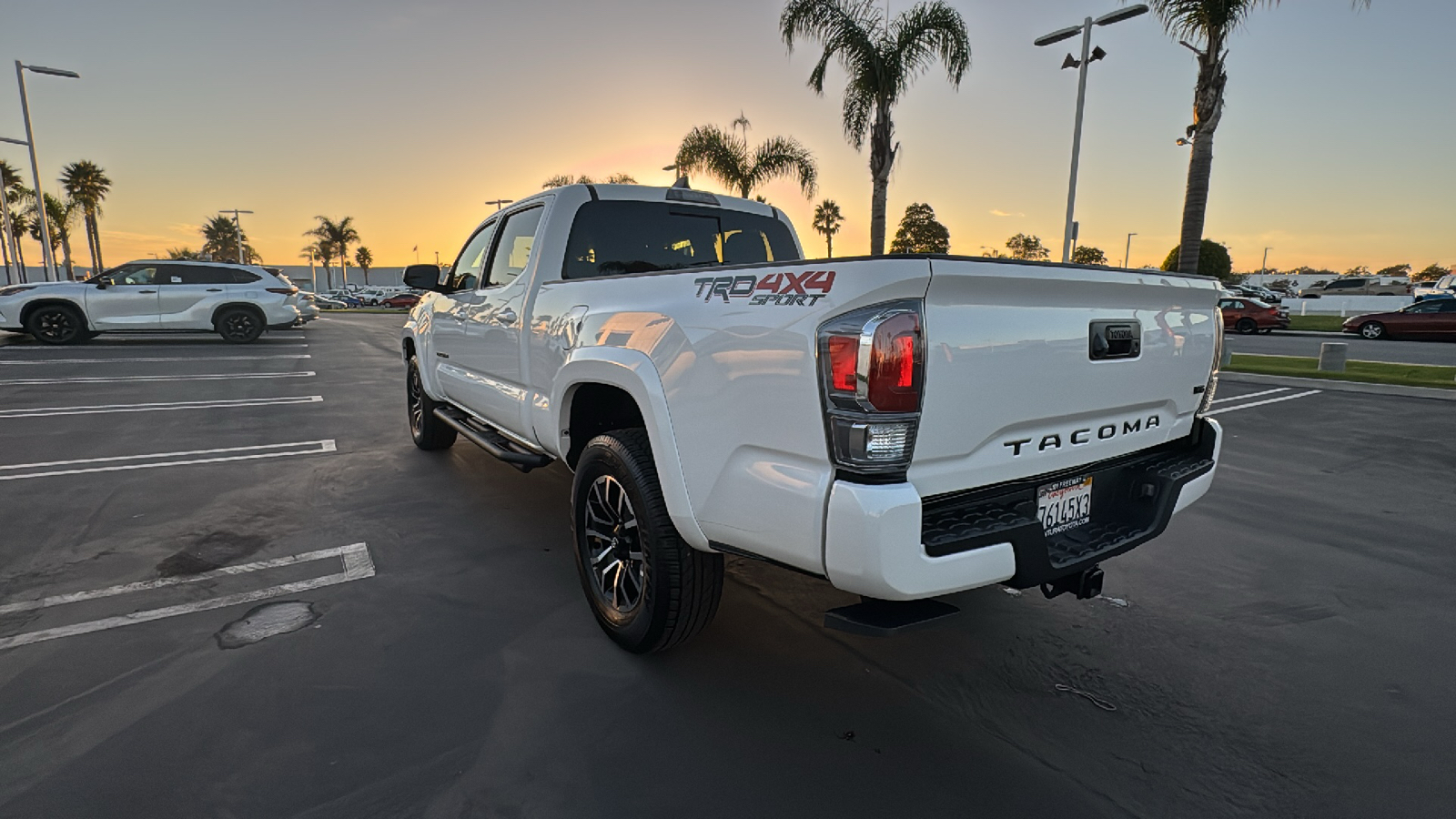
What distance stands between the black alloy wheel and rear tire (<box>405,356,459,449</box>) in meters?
13.0

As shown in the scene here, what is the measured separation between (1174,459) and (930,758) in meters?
1.64

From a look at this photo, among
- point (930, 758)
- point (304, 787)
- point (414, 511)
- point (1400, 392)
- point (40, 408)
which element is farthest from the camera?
point (1400, 392)

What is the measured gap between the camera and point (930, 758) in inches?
87.9

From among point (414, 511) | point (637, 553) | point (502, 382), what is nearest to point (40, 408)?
point (414, 511)

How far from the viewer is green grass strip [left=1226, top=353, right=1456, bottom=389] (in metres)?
10.6

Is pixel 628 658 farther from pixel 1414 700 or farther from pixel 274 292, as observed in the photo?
pixel 274 292

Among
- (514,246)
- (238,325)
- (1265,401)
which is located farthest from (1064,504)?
(238,325)

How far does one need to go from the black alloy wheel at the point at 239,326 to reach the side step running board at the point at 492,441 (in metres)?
14.0

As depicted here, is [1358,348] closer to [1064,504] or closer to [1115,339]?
[1115,339]

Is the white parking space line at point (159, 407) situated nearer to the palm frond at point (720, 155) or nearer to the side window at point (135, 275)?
the side window at point (135, 275)

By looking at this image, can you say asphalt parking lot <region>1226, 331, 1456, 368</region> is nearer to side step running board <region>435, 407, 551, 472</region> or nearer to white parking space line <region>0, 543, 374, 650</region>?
side step running board <region>435, 407, 551, 472</region>

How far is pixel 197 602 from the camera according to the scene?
3.25 meters

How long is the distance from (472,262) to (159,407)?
5.94 m

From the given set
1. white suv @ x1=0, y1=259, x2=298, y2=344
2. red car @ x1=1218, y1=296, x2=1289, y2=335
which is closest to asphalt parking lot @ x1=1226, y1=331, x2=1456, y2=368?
red car @ x1=1218, y1=296, x2=1289, y2=335
